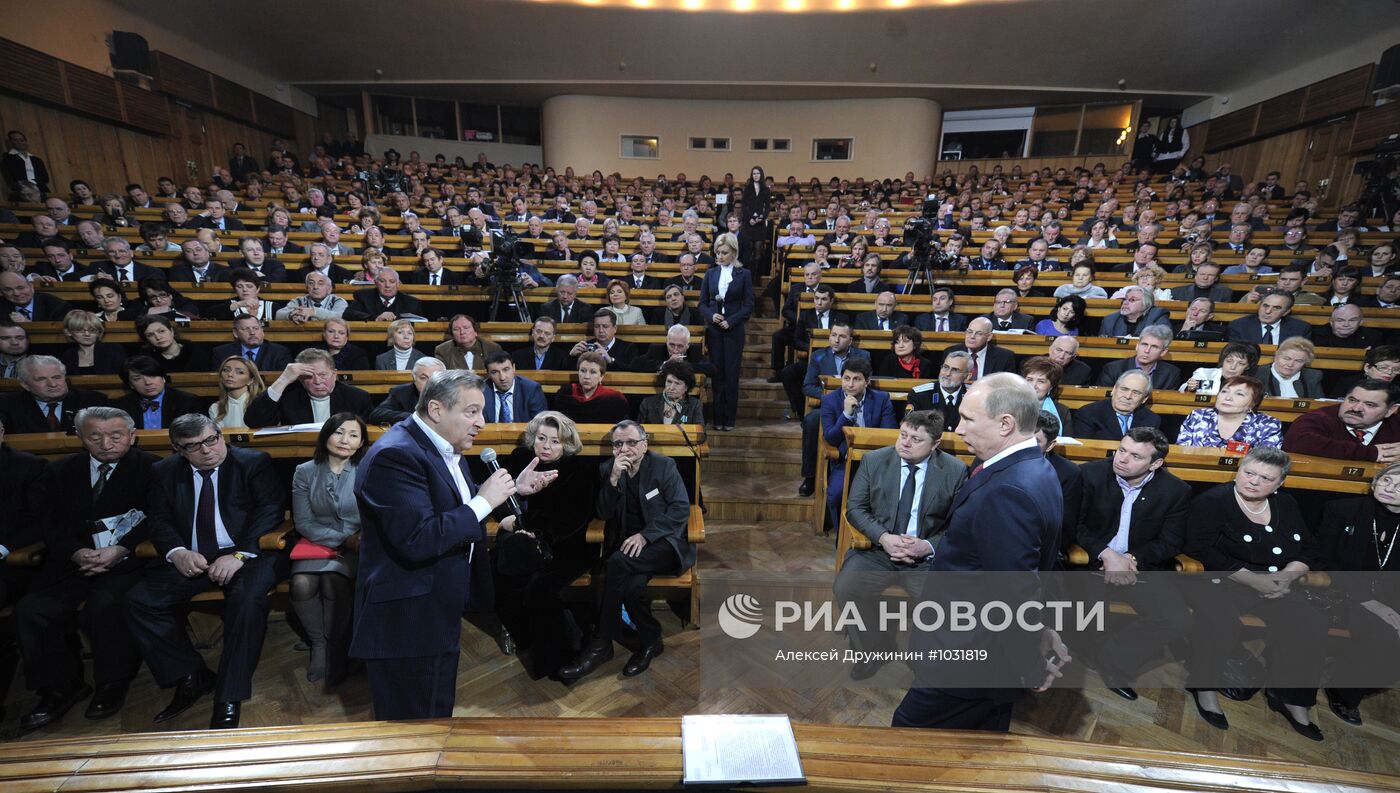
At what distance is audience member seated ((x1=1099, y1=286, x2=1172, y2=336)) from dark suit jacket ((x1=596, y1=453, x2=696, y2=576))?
137 inches

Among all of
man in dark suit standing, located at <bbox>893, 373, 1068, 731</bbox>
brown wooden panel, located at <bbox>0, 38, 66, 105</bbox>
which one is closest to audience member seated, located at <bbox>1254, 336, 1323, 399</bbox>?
man in dark suit standing, located at <bbox>893, 373, 1068, 731</bbox>

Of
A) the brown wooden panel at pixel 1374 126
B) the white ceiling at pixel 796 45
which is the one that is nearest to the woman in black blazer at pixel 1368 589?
the white ceiling at pixel 796 45

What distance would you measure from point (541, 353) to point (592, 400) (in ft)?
2.58

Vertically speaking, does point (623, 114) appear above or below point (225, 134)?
above

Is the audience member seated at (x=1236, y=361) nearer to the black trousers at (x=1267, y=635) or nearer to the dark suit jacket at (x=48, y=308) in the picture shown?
the black trousers at (x=1267, y=635)

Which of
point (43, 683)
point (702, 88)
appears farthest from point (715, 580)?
point (702, 88)

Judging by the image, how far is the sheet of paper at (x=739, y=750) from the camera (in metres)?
0.70

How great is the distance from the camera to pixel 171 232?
17.0 feet

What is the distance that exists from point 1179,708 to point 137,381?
4.39 m

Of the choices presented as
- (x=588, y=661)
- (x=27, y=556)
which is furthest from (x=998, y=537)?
(x=27, y=556)

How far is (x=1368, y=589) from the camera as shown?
189cm

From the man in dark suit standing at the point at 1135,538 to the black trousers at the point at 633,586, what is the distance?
155cm

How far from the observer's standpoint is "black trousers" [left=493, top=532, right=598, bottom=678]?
192 centimetres

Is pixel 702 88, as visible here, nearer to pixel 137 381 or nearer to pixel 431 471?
pixel 137 381
